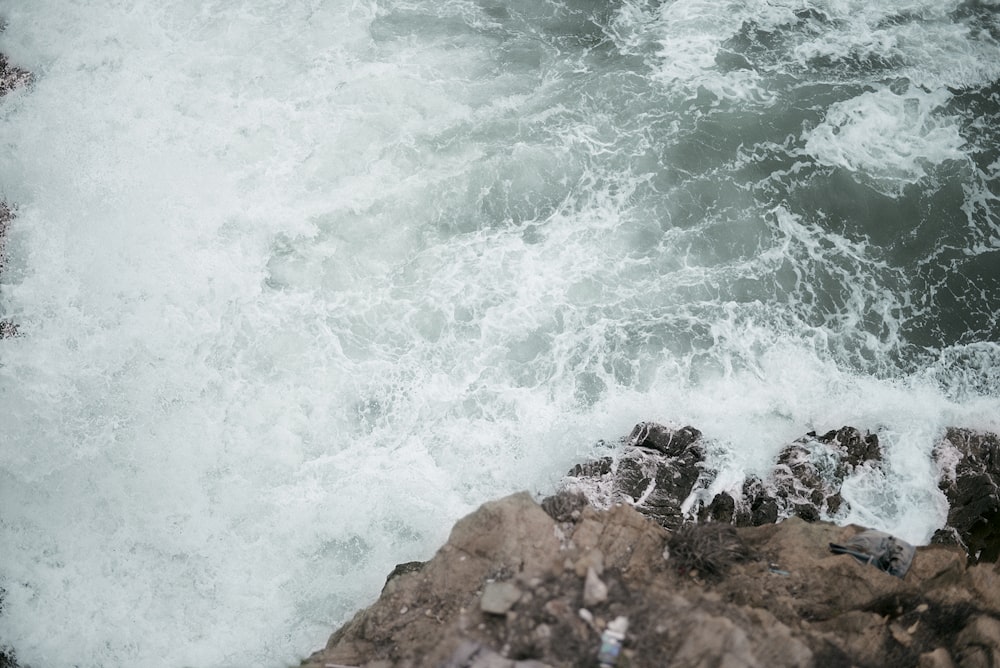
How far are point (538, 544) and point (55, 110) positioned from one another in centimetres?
2224

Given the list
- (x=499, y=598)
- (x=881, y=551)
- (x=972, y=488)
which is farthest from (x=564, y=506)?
(x=972, y=488)

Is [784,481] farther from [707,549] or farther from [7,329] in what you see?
[7,329]

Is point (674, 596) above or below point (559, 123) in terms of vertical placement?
below

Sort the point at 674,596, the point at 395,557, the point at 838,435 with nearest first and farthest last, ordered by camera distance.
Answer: the point at 674,596 < the point at 395,557 < the point at 838,435

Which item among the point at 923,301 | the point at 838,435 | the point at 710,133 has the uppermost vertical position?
the point at 710,133

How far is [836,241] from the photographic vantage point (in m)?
22.3

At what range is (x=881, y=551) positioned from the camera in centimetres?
1398

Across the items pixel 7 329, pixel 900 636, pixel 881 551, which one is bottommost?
pixel 881 551

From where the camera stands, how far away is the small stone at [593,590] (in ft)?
39.2

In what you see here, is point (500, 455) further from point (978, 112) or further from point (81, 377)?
point (978, 112)

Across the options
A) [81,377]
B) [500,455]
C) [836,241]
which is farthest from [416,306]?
[836,241]

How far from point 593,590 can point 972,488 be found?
11678mm

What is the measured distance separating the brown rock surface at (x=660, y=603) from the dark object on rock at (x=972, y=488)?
9.94 feet

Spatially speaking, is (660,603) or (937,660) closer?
(937,660)
